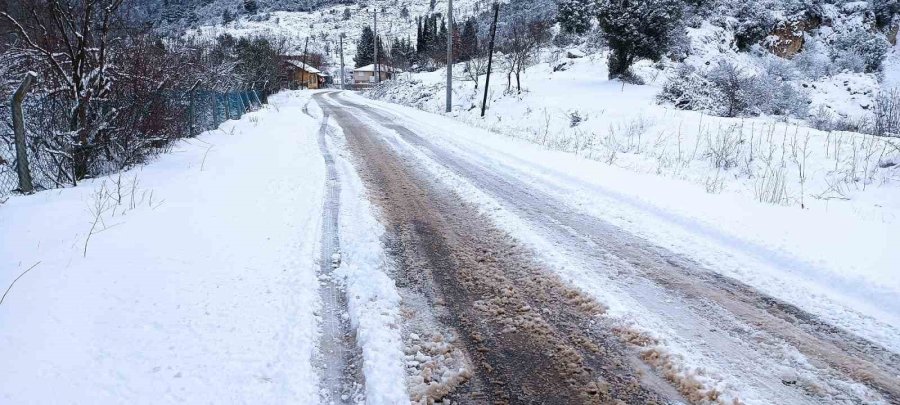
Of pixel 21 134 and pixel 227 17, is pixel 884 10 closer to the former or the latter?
pixel 21 134

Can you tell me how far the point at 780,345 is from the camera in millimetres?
2547

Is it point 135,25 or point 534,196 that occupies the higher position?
point 135,25

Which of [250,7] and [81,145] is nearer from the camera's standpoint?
[81,145]

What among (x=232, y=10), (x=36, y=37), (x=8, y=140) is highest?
(x=232, y=10)

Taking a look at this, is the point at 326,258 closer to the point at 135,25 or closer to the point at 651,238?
the point at 651,238

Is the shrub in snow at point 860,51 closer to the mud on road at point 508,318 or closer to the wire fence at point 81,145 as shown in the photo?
the mud on road at point 508,318

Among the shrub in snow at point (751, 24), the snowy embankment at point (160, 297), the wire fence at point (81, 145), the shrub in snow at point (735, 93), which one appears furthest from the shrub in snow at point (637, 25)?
the snowy embankment at point (160, 297)

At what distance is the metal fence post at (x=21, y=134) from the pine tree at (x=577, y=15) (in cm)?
3601

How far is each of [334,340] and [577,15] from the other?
38573 mm

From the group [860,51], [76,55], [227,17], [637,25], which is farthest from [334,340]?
[227,17]

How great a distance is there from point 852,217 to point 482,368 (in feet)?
16.5

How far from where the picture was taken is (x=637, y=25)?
20734 millimetres

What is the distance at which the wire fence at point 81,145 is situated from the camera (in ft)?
20.3

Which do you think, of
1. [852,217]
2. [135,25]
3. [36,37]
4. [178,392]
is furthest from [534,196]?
[135,25]
